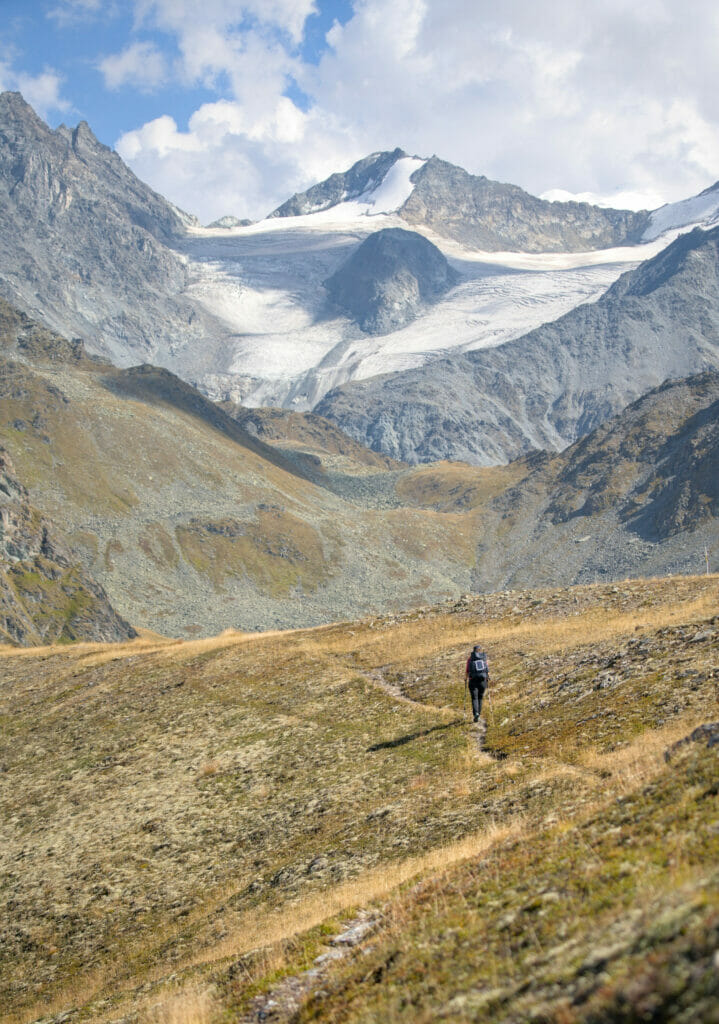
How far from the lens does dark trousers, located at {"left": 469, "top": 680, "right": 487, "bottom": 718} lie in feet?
89.5

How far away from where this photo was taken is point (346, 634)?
1943 inches

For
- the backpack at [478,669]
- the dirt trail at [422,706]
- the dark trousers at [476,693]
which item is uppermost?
the backpack at [478,669]

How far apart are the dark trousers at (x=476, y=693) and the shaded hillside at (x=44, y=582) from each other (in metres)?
132

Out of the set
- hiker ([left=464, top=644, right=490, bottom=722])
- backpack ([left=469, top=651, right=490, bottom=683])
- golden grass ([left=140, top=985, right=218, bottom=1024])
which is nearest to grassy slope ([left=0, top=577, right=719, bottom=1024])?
golden grass ([left=140, top=985, right=218, bottom=1024])

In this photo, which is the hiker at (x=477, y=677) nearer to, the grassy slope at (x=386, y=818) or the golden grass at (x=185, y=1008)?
the grassy slope at (x=386, y=818)

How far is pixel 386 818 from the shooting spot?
68.5ft

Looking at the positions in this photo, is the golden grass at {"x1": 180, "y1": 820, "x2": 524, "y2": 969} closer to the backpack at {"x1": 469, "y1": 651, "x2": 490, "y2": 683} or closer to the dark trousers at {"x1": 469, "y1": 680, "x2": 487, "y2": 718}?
the backpack at {"x1": 469, "y1": 651, "x2": 490, "y2": 683}

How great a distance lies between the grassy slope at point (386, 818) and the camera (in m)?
9.18

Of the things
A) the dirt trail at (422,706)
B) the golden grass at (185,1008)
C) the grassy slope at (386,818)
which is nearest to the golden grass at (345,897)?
the grassy slope at (386,818)

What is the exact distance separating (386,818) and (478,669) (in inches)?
289

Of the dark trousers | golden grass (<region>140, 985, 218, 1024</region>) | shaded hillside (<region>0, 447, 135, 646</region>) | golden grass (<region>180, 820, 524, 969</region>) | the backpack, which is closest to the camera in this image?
golden grass (<region>140, 985, 218, 1024</region>)

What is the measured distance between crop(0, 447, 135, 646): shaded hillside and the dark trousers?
434 ft

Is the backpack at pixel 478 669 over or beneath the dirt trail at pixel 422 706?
over

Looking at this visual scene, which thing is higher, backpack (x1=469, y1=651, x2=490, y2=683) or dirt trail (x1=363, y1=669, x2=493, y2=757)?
backpack (x1=469, y1=651, x2=490, y2=683)
